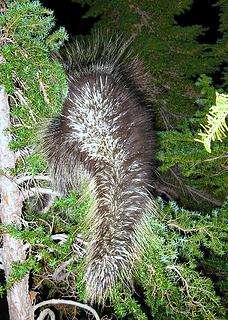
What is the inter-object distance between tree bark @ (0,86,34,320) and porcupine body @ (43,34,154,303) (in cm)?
23

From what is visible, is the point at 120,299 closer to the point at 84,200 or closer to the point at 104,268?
the point at 104,268

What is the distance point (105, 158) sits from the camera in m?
2.15

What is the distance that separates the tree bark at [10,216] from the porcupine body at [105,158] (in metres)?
0.23

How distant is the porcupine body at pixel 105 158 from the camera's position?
2160 millimetres

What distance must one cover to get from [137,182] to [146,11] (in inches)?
144

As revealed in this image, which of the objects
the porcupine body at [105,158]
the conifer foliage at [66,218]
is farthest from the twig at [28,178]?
the porcupine body at [105,158]

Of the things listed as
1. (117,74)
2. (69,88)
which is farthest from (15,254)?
(117,74)

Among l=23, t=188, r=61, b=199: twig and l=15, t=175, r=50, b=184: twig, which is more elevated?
l=15, t=175, r=50, b=184: twig

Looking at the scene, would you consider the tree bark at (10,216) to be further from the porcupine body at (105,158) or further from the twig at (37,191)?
the porcupine body at (105,158)

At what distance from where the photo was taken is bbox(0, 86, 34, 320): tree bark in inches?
90.0

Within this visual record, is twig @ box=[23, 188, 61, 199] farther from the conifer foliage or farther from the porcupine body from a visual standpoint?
the porcupine body

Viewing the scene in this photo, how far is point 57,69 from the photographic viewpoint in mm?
2006

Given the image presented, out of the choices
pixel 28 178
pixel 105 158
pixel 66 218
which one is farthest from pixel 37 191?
pixel 105 158

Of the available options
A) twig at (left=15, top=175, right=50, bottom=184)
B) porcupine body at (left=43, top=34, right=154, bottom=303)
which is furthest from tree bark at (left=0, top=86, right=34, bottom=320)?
porcupine body at (left=43, top=34, right=154, bottom=303)
